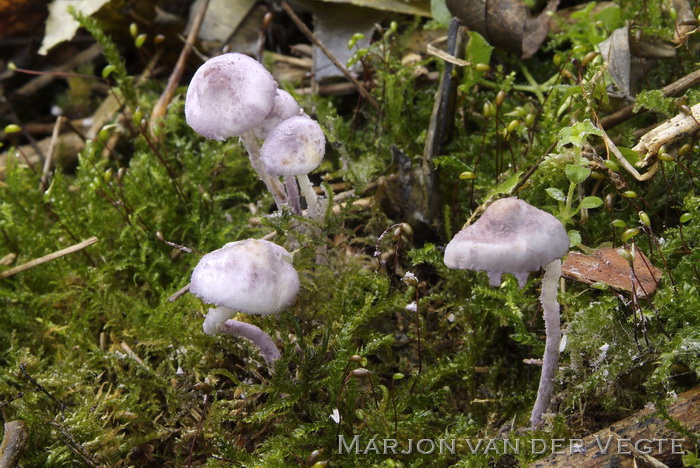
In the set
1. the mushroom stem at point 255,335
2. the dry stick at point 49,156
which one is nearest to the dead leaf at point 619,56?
the mushroom stem at point 255,335

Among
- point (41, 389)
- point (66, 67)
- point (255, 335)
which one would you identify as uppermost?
point (255, 335)

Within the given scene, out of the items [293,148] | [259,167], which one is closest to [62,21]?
[259,167]

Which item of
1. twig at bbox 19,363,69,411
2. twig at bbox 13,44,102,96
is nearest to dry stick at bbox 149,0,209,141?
twig at bbox 13,44,102,96

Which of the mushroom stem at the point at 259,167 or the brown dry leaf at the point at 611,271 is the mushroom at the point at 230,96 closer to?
the mushroom stem at the point at 259,167

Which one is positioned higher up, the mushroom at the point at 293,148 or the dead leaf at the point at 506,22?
the dead leaf at the point at 506,22

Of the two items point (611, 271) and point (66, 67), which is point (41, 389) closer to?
point (611, 271)

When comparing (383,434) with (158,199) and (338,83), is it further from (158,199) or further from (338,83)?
(338,83)

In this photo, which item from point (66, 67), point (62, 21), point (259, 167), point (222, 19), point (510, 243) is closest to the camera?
point (510, 243)
